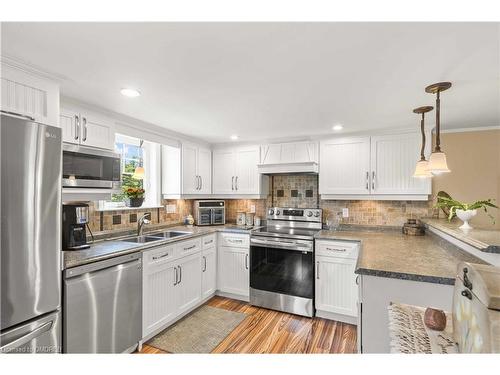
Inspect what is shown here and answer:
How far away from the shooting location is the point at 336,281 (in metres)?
2.82

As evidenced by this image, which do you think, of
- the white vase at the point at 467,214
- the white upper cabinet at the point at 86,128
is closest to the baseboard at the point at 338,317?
the white vase at the point at 467,214

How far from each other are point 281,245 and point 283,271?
32 cm

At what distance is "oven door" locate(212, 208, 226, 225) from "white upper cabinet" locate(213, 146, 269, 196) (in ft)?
0.90

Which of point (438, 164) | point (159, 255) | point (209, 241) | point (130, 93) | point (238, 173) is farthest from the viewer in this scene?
point (238, 173)

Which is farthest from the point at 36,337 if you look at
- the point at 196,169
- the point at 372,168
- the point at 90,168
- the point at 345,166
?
the point at 372,168

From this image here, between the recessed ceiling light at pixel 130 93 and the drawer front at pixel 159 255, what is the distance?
4.43ft

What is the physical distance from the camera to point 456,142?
2891 mm

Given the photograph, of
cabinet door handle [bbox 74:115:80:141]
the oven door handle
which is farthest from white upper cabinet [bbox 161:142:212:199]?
cabinet door handle [bbox 74:115:80:141]

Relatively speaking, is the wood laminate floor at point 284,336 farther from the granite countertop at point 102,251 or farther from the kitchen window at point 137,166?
the kitchen window at point 137,166

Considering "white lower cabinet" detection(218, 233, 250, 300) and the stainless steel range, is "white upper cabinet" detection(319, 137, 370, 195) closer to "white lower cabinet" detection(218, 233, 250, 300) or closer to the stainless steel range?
the stainless steel range

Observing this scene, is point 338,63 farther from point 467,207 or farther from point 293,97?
point 467,207

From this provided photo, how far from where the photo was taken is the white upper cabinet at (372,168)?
9.45 feet

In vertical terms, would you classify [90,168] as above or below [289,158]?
below

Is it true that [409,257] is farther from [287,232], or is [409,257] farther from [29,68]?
[29,68]
